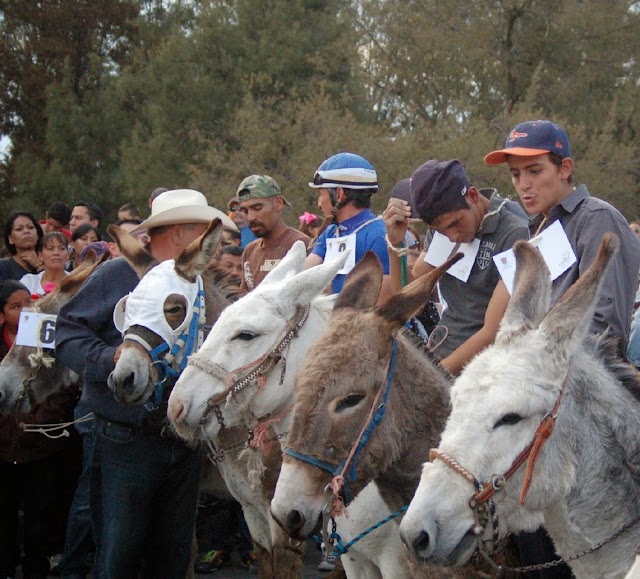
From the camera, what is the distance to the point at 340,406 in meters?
3.82

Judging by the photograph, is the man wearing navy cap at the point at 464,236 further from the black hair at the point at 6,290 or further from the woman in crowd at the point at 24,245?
the woman in crowd at the point at 24,245

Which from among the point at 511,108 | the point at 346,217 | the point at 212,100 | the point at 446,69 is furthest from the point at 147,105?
the point at 346,217

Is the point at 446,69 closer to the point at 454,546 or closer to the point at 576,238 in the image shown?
the point at 576,238

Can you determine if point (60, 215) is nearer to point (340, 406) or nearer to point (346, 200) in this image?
point (346, 200)

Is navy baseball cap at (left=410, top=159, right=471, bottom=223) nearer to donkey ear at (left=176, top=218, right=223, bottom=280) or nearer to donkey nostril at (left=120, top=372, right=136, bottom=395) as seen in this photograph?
donkey ear at (left=176, top=218, right=223, bottom=280)

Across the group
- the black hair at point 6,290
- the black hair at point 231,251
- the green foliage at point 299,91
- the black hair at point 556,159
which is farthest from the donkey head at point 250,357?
the green foliage at point 299,91

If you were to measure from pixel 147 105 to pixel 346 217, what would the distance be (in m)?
26.1

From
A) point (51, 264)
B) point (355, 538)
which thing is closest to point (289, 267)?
point (355, 538)

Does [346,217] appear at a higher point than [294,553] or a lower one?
higher

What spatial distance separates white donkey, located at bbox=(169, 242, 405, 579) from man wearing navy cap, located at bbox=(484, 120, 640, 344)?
1080 millimetres

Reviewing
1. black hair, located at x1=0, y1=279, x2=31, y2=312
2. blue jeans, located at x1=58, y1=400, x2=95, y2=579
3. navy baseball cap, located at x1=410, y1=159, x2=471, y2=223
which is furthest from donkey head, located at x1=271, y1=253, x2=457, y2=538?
black hair, located at x1=0, y1=279, x2=31, y2=312

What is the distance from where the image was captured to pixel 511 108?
83.4ft

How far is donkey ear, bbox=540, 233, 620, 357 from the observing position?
3039 mm

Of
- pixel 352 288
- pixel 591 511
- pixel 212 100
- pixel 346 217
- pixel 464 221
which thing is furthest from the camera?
pixel 212 100
